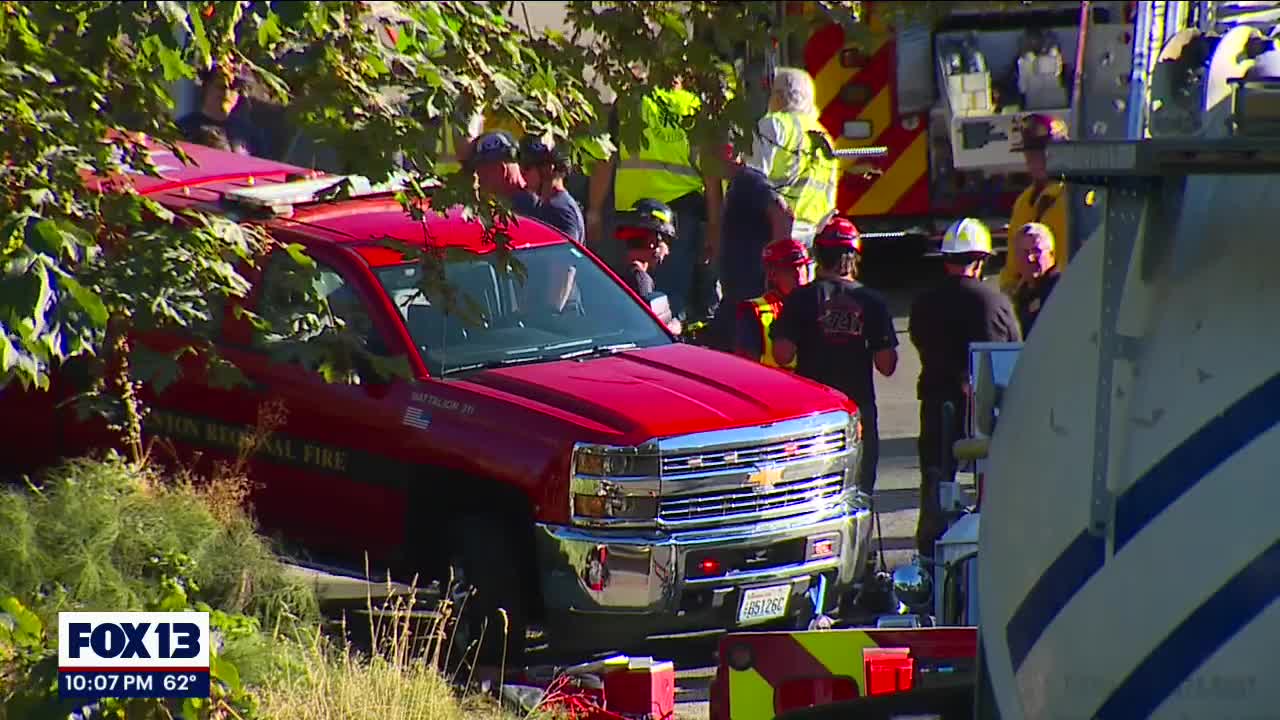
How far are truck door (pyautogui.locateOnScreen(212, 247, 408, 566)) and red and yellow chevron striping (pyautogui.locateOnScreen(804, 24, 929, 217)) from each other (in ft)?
29.6

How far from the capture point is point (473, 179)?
595cm

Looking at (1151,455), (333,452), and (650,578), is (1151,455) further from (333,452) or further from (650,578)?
(333,452)

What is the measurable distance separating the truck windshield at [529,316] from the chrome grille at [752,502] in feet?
3.58

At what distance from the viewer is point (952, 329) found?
9.65 meters

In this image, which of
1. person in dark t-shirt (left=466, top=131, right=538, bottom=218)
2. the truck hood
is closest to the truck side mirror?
the truck hood

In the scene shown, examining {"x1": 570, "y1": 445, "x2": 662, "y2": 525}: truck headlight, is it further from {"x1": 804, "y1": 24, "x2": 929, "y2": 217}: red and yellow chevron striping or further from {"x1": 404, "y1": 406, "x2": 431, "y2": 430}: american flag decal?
{"x1": 804, "y1": 24, "x2": 929, "y2": 217}: red and yellow chevron striping

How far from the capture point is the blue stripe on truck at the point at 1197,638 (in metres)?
2.45

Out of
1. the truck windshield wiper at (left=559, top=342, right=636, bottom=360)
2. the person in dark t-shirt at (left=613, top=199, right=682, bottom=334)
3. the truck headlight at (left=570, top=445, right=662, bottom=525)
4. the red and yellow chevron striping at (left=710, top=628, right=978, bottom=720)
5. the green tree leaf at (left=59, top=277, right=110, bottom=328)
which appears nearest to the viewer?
the green tree leaf at (left=59, top=277, right=110, bottom=328)

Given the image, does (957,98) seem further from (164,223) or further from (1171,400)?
(1171,400)

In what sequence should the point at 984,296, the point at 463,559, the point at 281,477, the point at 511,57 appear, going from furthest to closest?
the point at 984,296, the point at 281,477, the point at 463,559, the point at 511,57

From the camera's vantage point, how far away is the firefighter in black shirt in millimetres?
9531

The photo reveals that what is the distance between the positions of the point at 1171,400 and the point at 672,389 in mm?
5832

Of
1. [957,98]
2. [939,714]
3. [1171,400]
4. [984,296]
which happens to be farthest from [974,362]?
[957,98]

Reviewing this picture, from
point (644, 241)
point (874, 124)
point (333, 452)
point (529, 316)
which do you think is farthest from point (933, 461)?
point (874, 124)
